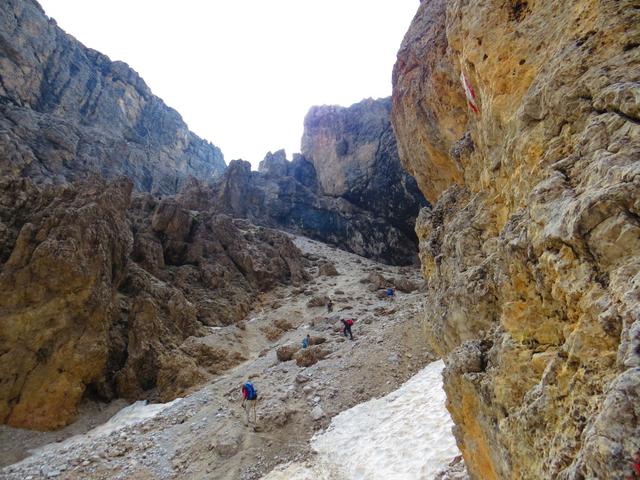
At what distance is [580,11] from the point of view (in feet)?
22.9

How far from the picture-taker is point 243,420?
15.8m

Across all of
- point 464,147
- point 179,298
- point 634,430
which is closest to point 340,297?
point 179,298

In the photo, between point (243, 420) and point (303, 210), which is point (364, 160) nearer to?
point (303, 210)

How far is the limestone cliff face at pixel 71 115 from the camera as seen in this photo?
58688 millimetres

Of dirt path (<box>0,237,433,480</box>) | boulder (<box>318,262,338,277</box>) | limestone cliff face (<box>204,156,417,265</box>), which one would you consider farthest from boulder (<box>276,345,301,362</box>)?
limestone cliff face (<box>204,156,417,265</box>)

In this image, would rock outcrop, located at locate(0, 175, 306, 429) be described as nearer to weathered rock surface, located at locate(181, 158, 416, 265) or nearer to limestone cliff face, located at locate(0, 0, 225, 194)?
limestone cliff face, located at locate(0, 0, 225, 194)

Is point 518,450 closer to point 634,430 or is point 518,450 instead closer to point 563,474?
point 563,474

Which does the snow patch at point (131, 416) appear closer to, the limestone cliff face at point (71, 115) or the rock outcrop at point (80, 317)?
the rock outcrop at point (80, 317)

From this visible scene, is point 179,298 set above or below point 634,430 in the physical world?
above

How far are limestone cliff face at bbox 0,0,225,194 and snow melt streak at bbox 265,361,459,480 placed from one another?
5178cm

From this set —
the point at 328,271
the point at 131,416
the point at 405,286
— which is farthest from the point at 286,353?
the point at 328,271

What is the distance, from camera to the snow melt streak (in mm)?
10539

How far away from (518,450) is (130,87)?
115861 millimetres

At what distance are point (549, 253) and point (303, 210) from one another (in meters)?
81.6
